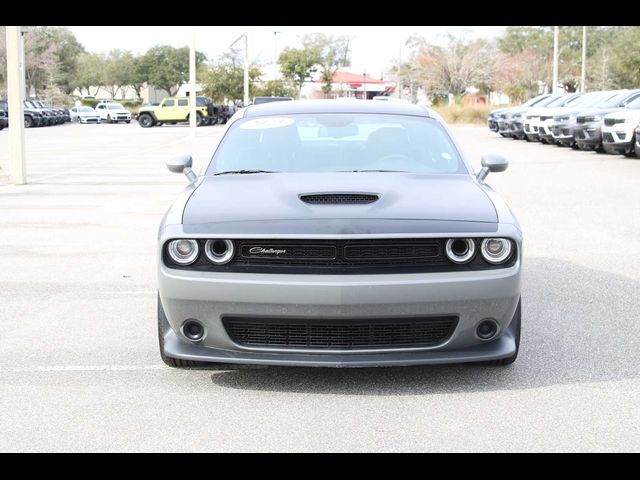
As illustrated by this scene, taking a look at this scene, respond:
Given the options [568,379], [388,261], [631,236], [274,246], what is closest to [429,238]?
[388,261]

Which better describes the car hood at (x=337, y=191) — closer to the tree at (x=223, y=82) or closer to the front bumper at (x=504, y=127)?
the front bumper at (x=504, y=127)

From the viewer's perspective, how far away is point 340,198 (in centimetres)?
482

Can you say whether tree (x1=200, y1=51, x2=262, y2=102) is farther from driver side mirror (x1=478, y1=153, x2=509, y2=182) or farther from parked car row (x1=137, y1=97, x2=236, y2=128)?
driver side mirror (x1=478, y1=153, x2=509, y2=182)

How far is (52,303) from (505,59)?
79.4 m

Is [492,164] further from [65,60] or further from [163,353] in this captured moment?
[65,60]

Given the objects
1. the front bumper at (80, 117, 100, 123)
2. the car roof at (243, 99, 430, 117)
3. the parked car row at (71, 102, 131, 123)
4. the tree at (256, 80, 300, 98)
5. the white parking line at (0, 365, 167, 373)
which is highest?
the car roof at (243, 99, 430, 117)

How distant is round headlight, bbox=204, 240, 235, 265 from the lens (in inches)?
178

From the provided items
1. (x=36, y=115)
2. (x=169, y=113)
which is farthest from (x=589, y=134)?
(x=36, y=115)

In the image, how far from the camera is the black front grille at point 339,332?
14.7 feet

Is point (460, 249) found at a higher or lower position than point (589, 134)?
higher

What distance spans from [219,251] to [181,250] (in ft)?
0.62

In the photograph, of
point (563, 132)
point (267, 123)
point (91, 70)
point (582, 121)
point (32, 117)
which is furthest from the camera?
point (91, 70)

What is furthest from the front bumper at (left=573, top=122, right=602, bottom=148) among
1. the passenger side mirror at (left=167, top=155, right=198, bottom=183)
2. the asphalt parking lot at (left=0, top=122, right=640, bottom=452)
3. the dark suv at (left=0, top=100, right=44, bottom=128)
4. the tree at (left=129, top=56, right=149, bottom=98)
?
the tree at (left=129, top=56, right=149, bottom=98)

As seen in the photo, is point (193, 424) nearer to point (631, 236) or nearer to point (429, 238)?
point (429, 238)
